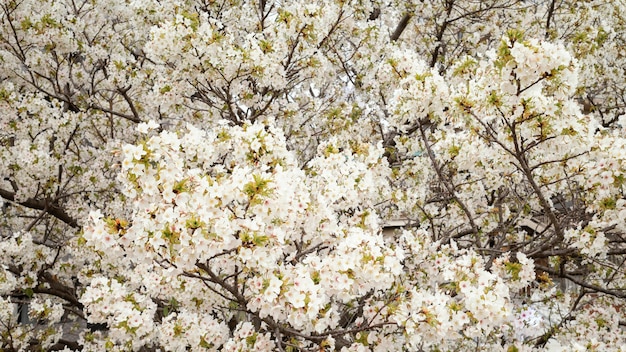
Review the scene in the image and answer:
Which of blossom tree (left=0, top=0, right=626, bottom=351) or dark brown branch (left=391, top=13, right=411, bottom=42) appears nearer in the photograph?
blossom tree (left=0, top=0, right=626, bottom=351)

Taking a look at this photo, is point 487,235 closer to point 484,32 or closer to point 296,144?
point 296,144

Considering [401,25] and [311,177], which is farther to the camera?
[401,25]

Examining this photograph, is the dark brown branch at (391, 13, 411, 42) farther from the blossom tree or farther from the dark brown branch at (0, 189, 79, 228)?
the dark brown branch at (0, 189, 79, 228)

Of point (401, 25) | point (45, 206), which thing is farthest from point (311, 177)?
point (401, 25)

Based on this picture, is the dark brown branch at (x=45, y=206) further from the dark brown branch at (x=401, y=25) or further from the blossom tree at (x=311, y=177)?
the dark brown branch at (x=401, y=25)

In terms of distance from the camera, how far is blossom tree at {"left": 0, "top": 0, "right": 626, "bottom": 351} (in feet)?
9.46

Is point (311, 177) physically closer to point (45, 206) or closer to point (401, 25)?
point (45, 206)

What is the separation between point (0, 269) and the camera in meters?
5.30

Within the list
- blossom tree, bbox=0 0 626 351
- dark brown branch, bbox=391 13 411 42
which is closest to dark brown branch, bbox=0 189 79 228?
blossom tree, bbox=0 0 626 351

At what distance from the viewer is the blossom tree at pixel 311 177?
288 cm

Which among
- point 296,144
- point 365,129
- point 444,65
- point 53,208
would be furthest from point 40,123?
point 444,65

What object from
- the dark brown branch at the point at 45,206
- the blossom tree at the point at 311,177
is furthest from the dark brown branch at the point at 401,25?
the dark brown branch at the point at 45,206

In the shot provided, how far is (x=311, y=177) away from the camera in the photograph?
13.0 feet

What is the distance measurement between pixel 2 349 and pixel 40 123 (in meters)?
2.40
